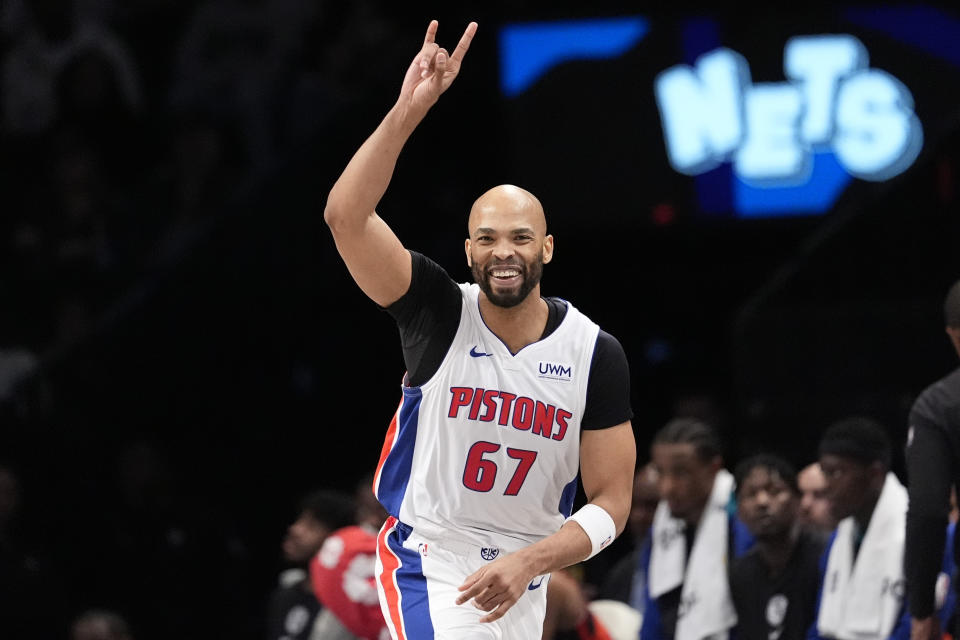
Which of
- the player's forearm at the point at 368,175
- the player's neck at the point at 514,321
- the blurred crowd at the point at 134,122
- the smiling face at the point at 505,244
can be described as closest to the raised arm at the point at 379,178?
the player's forearm at the point at 368,175

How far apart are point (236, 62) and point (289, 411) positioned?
258 cm

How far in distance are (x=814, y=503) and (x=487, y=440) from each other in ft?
9.42

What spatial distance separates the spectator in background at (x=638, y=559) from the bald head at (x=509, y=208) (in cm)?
293

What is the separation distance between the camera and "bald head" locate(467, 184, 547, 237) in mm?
5273

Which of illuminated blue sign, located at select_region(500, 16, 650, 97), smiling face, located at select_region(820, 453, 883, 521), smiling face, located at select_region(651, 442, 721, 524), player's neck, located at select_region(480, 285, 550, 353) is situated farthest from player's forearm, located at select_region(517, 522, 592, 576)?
illuminated blue sign, located at select_region(500, 16, 650, 97)

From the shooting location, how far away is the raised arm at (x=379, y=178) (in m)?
5.04

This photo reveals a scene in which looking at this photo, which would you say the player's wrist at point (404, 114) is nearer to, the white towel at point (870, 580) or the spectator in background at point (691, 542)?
the white towel at point (870, 580)

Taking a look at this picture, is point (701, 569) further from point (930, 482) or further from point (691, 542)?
point (930, 482)

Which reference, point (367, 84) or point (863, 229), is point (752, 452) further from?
point (367, 84)

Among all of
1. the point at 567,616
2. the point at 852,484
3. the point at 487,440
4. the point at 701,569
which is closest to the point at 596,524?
the point at 487,440

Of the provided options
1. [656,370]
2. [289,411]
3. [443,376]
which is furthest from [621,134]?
[443,376]

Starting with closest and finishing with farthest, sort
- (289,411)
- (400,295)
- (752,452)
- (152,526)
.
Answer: (400,295) → (752,452) → (152,526) → (289,411)

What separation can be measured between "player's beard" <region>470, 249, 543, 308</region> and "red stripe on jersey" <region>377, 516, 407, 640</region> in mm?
770

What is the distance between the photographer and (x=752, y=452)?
372 inches
